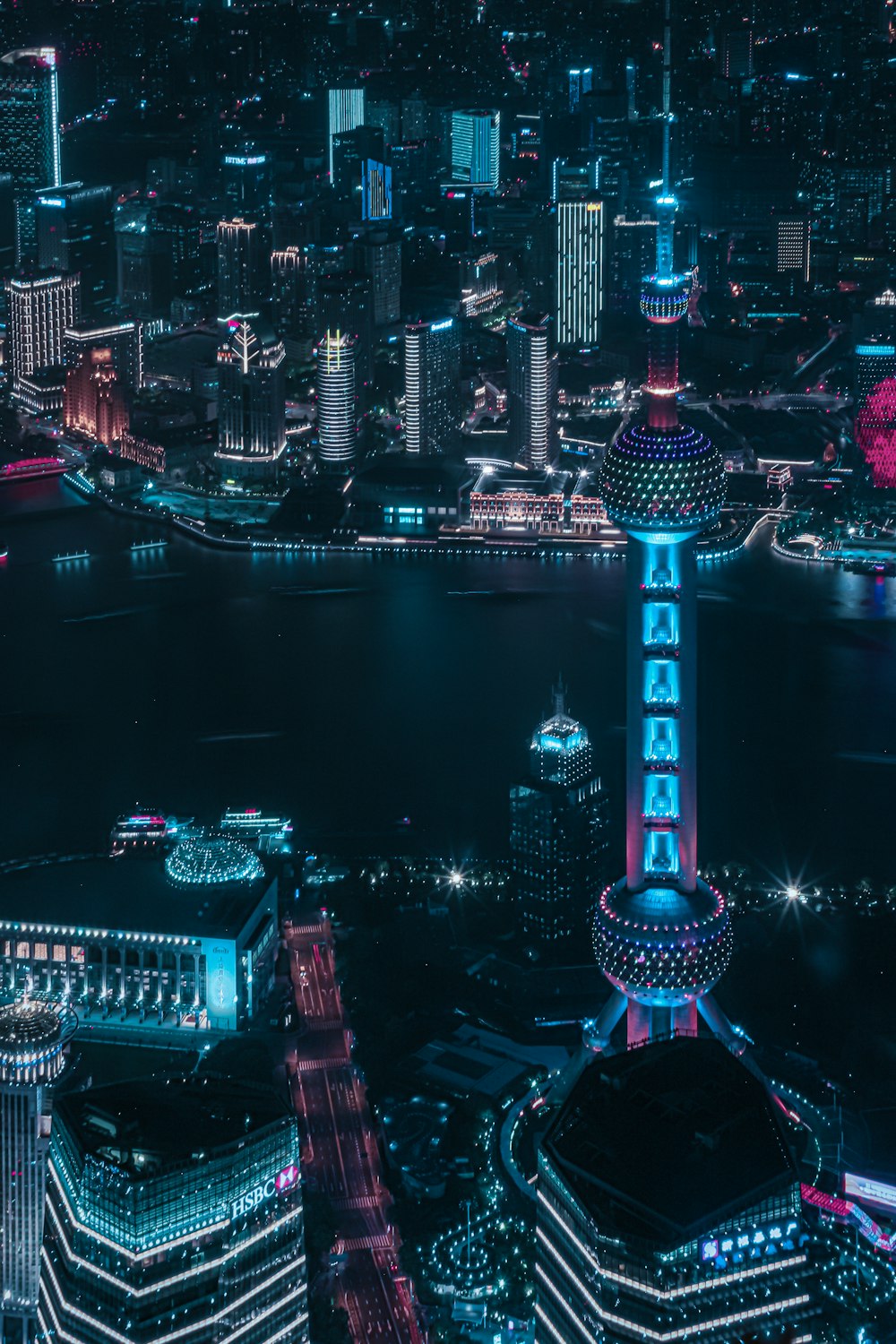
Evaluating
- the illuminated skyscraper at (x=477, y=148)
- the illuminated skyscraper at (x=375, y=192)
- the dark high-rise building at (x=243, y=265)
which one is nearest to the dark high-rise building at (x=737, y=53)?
the illuminated skyscraper at (x=477, y=148)

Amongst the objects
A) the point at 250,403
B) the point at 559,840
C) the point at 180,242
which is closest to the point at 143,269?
the point at 180,242

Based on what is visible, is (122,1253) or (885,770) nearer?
(122,1253)

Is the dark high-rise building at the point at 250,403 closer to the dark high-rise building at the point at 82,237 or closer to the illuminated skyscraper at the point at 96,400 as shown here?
the illuminated skyscraper at the point at 96,400

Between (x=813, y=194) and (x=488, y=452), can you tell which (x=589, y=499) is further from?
(x=813, y=194)

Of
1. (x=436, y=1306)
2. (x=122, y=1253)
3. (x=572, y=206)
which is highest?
(x=572, y=206)

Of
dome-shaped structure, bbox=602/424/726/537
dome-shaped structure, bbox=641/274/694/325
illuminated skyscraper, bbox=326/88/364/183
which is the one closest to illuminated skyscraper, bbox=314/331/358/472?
illuminated skyscraper, bbox=326/88/364/183

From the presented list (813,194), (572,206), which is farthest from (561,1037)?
(813,194)
